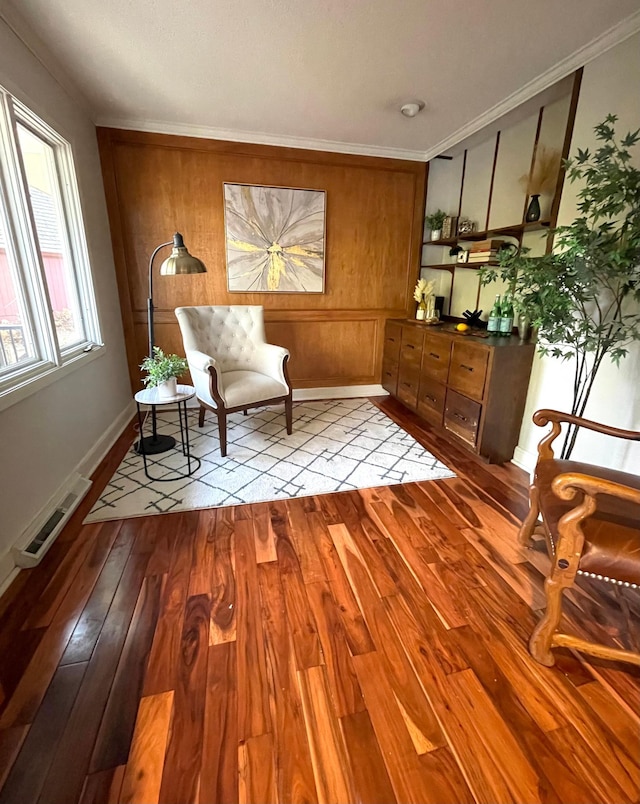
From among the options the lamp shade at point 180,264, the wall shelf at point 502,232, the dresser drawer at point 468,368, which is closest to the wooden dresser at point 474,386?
the dresser drawer at point 468,368

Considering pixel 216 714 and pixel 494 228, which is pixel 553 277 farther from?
pixel 216 714

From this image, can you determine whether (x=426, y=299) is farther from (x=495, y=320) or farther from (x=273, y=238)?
(x=273, y=238)

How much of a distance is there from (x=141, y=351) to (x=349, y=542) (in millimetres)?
2779

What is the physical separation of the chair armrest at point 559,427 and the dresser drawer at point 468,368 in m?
0.84

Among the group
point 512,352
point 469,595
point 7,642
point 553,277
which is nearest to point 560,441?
point 512,352

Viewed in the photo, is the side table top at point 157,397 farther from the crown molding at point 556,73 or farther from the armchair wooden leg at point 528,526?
the crown molding at point 556,73

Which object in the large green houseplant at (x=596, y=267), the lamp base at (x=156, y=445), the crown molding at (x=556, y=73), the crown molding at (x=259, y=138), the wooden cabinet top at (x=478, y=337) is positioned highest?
the crown molding at (x=259, y=138)

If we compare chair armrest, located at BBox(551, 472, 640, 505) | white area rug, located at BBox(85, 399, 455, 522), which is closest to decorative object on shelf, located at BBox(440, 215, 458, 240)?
white area rug, located at BBox(85, 399, 455, 522)

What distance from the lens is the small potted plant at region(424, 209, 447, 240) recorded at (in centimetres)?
362

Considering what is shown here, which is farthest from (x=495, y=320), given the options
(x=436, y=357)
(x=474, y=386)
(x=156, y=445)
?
(x=156, y=445)

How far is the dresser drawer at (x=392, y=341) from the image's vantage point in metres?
3.65

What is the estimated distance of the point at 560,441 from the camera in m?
2.34

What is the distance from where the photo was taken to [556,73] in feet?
7.05

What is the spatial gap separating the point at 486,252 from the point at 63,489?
337 cm
